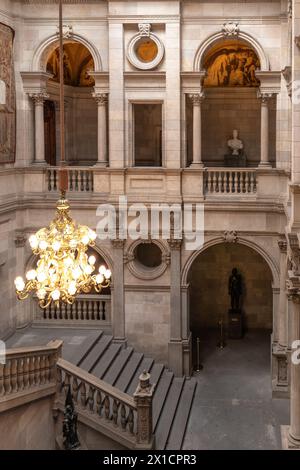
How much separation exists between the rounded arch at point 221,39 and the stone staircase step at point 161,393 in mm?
8382

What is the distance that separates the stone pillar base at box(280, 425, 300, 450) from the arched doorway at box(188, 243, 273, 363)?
24.9 feet

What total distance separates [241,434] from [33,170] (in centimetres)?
908

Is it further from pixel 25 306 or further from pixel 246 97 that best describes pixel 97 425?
pixel 246 97

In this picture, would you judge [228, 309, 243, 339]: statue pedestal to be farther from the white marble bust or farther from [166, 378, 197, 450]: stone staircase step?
the white marble bust

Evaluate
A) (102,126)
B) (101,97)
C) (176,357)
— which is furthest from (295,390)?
(101,97)

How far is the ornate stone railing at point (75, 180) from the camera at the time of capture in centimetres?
1908

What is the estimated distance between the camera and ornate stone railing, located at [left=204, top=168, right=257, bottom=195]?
18688 millimetres

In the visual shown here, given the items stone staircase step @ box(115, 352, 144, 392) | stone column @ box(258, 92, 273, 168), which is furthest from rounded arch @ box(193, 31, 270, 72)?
stone staircase step @ box(115, 352, 144, 392)

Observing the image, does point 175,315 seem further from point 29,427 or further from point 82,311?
point 29,427

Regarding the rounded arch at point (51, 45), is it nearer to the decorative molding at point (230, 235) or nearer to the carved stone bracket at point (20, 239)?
the carved stone bracket at point (20, 239)

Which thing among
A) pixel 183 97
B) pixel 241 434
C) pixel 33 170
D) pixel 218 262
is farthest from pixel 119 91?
pixel 241 434

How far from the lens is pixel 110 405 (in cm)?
1516

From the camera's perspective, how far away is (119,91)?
60.4 feet

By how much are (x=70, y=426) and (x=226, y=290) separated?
10907 mm
